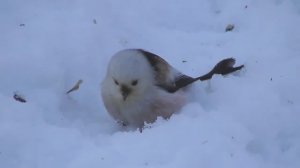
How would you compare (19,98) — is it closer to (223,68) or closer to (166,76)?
(166,76)

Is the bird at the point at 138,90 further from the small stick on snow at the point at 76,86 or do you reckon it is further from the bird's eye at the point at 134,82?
the small stick on snow at the point at 76,86

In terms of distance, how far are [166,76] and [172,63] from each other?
1.85ft

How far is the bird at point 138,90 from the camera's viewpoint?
11.7 feet

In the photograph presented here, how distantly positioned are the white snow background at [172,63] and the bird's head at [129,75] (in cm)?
23

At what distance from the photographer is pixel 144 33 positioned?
458cm

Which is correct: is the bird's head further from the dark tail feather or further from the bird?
the dark tail feather

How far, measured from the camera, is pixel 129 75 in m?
3.54

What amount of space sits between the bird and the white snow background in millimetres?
118

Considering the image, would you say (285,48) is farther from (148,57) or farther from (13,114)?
(13,114)

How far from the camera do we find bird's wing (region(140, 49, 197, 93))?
376 cm

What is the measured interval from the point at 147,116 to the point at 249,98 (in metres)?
0.60

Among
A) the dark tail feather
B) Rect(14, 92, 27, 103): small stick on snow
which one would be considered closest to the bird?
the dark tail feather

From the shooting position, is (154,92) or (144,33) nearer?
(154,92)

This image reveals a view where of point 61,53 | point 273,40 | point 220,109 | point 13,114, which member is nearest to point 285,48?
point 273,40
